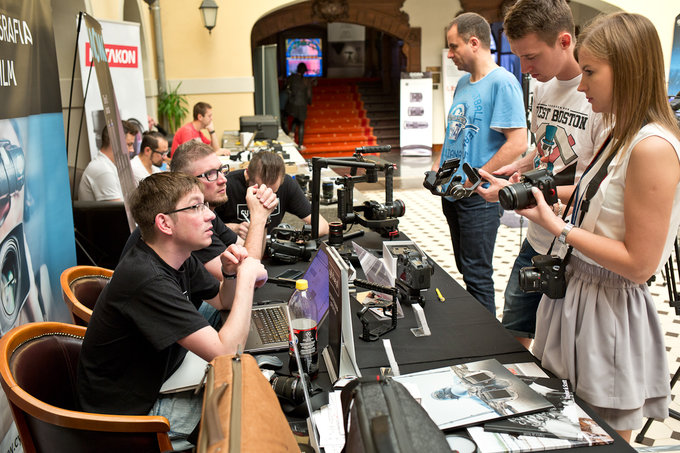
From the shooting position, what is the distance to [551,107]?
225 centimetres

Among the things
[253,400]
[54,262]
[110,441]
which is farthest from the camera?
[54,262]

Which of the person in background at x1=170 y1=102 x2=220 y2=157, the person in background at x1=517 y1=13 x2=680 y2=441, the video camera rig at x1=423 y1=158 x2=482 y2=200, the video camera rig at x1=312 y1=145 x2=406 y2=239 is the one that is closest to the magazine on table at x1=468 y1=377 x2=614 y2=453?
the person in background at x1=517 y1=13 x2=680 y2=441

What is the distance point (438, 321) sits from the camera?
6.57 ft

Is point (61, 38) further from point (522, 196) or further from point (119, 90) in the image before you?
point (522, 196)

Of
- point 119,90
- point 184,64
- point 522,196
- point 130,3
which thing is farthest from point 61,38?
point 522,196

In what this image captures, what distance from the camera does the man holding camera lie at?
6.74 feet

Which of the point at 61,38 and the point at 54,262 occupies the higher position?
the point at 61,38

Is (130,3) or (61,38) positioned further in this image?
(130,3)

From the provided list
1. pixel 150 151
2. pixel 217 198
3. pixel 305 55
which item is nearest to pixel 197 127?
pixel 150 151

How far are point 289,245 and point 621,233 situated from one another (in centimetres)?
163

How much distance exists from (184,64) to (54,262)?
7.83 m

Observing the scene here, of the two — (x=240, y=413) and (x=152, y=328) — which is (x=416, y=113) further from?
(x=240, y=413)

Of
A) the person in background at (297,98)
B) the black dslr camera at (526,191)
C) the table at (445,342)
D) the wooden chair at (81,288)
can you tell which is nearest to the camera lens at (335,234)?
the table at (445,342)

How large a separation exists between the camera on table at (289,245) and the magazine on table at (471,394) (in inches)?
51.1
